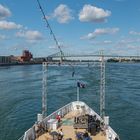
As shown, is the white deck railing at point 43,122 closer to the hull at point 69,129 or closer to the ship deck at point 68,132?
the hull at point 69,129

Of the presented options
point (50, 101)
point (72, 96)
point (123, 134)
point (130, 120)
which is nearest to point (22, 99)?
point (50, 101)

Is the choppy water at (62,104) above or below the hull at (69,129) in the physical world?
below

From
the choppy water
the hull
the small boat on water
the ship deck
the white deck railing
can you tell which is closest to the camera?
the white deck railing

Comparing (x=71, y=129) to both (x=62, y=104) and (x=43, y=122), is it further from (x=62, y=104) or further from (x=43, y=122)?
(x=62, y=104)

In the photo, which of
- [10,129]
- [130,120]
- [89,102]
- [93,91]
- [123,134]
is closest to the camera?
[123,134]

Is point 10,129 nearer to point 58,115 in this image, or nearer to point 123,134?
point 58,115

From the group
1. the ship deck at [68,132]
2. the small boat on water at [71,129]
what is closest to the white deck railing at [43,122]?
the small boat on water at [71,129]

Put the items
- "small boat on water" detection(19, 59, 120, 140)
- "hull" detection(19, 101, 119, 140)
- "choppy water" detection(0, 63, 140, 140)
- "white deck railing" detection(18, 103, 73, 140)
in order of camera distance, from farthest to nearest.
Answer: "choppy water" detection(0, 63, 140, 140), "hull" detection(19, 101, 119, 140), "small boat on water" detection(19, 59, 120, 140), "white deck railing" detection(18, 103, 73, 140)

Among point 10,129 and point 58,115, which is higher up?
point 58,115

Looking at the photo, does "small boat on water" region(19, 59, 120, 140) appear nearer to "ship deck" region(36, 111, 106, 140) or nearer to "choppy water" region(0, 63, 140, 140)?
"ship deck" region(36, 111, 106, 140)

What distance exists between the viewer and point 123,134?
3772cm

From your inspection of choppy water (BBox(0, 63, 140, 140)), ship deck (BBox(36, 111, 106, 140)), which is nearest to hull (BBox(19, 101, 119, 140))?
ship deck (BBox(36, 111, 106, 140))

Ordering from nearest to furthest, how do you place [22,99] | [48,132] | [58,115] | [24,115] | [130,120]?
[48,132] < [58,115] < [130,120] < [24,115] < [22,99]

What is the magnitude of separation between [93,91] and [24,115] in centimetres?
2882
